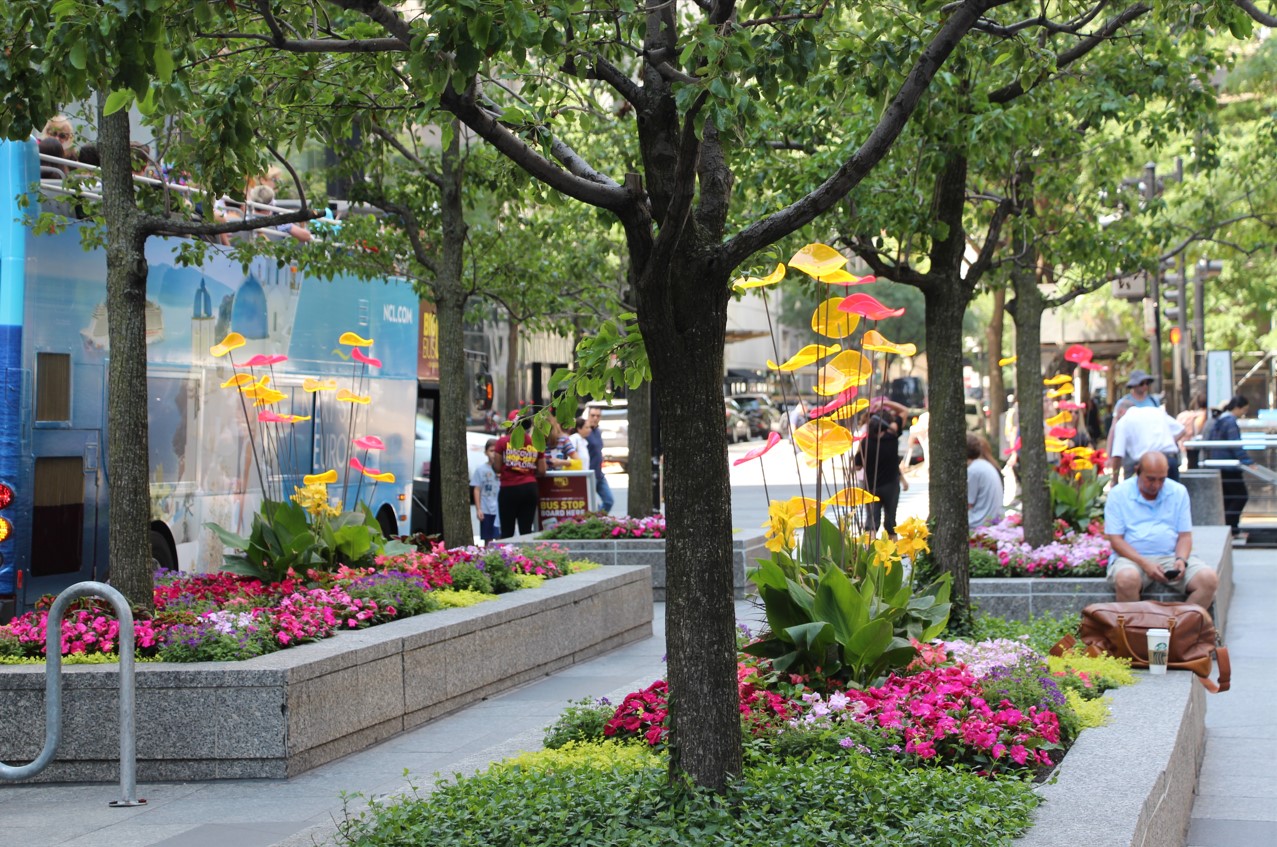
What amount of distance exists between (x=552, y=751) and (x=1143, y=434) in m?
12.9

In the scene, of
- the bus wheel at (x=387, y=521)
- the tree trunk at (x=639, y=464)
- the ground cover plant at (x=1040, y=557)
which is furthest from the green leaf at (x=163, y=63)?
the bus wheel at (x=387, y=521)

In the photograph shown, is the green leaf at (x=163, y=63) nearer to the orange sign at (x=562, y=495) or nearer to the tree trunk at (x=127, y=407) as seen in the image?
the tree trunk at (x=127, y=407)

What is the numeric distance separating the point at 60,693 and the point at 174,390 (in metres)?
6.52

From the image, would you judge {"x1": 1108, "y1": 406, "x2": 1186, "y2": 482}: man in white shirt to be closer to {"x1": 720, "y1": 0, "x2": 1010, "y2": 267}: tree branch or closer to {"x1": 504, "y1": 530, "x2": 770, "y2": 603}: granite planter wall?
{"x1": 504, "y1": 530, "x2": 770, "y2": 603}: granite planter wall

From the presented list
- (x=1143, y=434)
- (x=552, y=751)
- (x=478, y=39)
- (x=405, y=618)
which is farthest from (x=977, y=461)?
(x=478, y=39)

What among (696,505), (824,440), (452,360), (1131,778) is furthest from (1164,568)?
(696,505)

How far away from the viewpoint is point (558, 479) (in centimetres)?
1942

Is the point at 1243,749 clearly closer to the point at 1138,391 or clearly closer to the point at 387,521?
the point at 1138,391

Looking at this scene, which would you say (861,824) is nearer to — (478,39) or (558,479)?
(478,39)

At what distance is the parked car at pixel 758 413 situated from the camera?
64.4 m

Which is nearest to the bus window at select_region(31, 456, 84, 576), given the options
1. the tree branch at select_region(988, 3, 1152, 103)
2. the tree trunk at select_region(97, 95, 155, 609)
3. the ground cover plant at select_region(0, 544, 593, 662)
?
the ground cover plant at select_region(0, 544, 593, 662)

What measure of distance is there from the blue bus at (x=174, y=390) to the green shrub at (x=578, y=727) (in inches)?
167

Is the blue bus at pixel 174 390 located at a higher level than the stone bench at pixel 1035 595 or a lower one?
higher

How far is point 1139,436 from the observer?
58.1 feet
